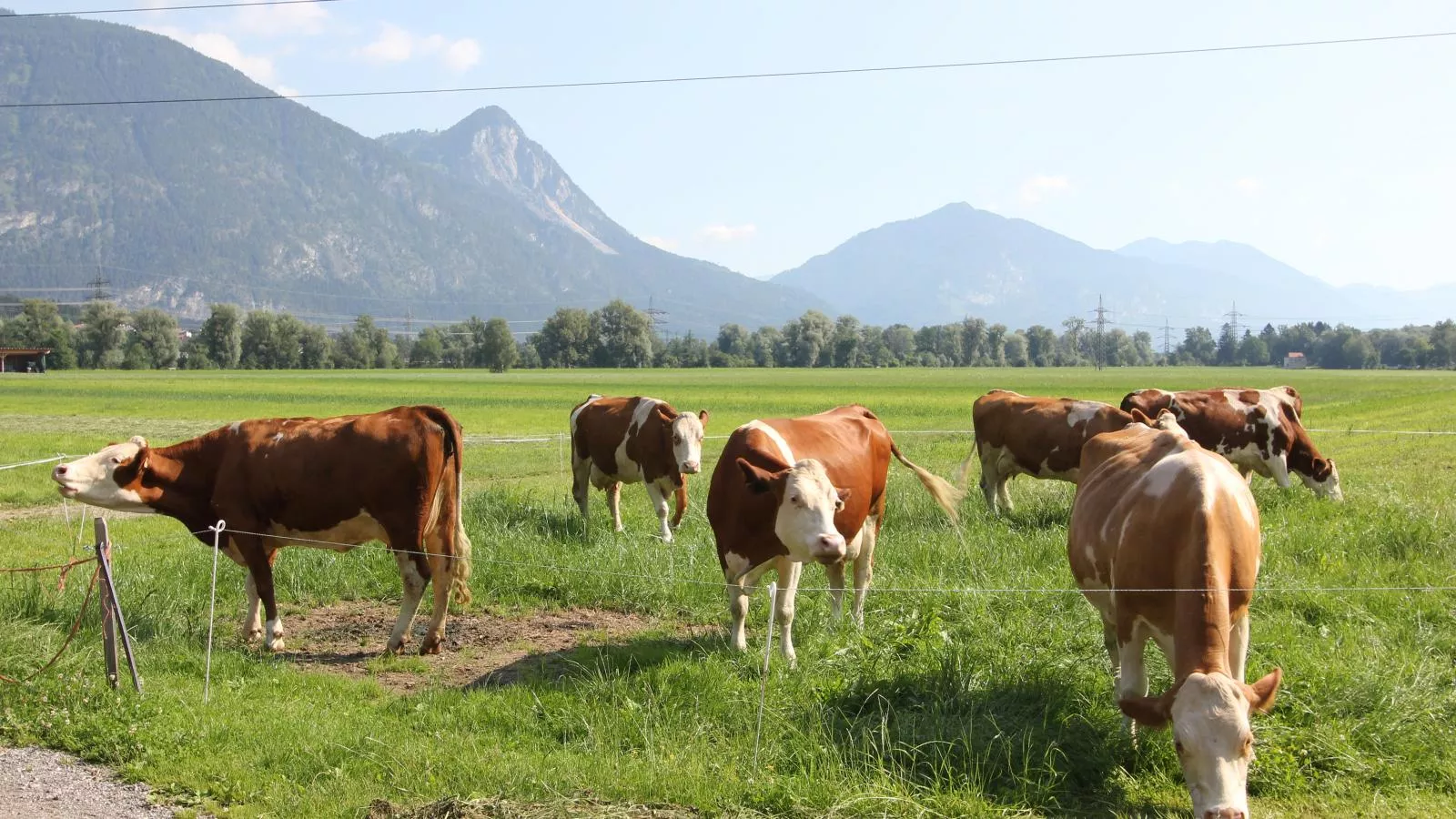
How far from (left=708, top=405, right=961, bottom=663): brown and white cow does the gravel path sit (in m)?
4.44

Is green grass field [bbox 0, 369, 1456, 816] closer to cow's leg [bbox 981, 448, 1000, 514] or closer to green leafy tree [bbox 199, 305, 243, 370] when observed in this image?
cow's leg [bbox 981, 448, 1000, 514]

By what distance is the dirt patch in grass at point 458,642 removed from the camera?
8.79 meters

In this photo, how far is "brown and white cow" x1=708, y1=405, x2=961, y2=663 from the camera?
26.4 feet

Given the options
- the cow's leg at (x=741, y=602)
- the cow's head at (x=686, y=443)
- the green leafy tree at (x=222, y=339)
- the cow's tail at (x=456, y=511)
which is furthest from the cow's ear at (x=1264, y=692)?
the green leafy tree at (x=222, y=339)

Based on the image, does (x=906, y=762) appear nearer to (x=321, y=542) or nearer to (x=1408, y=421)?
(x=321, y=542)

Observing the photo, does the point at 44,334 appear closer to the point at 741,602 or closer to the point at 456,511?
the point at 456,511

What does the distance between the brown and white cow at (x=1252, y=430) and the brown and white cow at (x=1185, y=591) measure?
32.4 feet

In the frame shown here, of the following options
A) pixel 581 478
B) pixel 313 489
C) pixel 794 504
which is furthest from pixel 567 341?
pixel 794 504

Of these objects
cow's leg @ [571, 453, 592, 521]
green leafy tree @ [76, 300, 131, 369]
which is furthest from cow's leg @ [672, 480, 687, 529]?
green leafy tree @ [76, 300, 131, 369]

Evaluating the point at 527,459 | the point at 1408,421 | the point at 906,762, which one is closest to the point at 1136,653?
the point at 906,762

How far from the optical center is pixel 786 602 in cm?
873

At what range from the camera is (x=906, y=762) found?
6.32 meters

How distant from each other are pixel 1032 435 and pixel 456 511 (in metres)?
9.62

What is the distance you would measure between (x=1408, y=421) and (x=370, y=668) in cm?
3541
